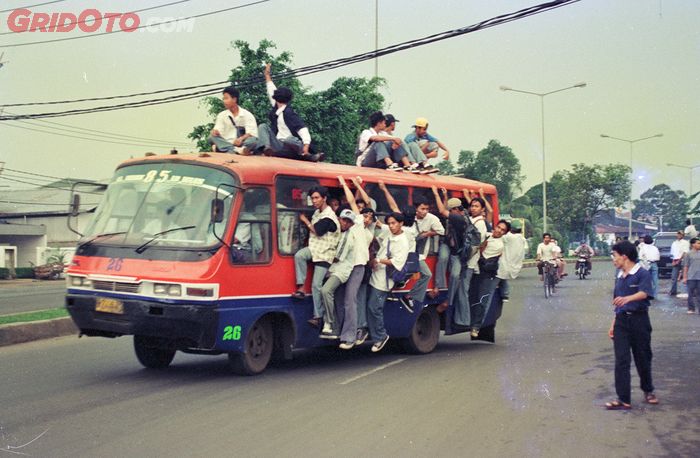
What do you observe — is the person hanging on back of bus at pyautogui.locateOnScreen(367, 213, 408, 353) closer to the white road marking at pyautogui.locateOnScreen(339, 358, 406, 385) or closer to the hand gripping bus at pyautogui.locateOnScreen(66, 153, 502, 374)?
the white road marking at pyautogui.locateOnScreen(339, 358, 406, 385)

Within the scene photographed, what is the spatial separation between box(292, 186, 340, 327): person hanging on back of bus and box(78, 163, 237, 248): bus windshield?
1.22 m

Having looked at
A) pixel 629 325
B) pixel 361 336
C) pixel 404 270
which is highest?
pixel 404 270

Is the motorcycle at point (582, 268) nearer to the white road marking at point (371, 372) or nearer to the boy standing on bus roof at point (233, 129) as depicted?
the white road marking at point (371, 372)

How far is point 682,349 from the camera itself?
12.5 m

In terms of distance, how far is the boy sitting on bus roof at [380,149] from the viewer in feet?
42.6

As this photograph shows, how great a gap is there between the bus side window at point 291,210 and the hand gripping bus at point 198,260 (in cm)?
1

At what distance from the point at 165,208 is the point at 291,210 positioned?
4.98 ft

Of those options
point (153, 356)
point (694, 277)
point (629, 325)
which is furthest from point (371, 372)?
point (694, 277)

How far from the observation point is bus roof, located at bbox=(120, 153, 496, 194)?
971 cm

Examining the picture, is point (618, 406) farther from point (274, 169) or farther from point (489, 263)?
point (489, 263)

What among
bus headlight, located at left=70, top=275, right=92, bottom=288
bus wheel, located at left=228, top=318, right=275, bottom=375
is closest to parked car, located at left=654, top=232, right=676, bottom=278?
bus wheel, located at left=228, top=318, right=275, bottom=375

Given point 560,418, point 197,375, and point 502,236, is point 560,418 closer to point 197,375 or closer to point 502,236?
point 197,375

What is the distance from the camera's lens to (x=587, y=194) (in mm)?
69812

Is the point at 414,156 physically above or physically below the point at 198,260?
above
